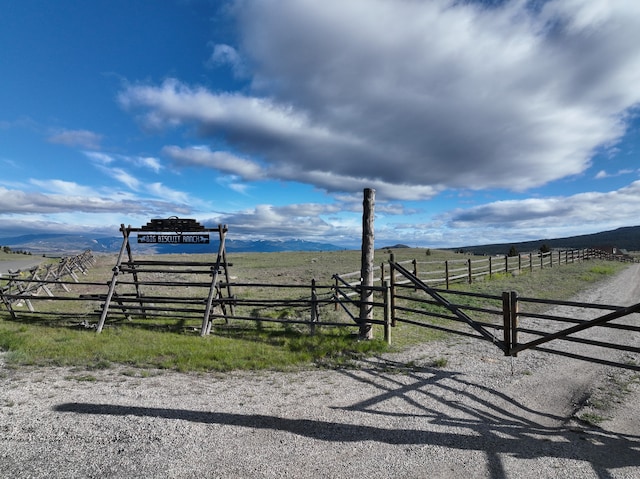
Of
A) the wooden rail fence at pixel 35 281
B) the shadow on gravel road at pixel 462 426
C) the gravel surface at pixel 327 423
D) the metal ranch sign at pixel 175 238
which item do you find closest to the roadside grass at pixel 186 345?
the gravel surface at pixel 327 423

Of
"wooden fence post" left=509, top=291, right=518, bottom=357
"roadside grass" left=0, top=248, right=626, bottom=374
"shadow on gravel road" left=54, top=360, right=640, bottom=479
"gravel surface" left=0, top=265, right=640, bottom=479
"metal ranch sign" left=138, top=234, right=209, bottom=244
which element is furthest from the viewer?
"metal ranch sign" left=138, top=234, right=209, bottom=244

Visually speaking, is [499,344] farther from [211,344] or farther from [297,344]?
[211,344]

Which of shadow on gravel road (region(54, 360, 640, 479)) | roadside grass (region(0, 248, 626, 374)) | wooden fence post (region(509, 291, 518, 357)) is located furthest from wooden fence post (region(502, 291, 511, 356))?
roadside grass (region(0, 248, 626, 374))

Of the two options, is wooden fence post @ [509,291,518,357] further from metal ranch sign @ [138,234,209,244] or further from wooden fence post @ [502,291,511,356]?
metal ranch sign @ [138,234,209,244]

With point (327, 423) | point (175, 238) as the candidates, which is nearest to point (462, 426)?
point (327, 423)

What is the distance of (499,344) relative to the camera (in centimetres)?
725

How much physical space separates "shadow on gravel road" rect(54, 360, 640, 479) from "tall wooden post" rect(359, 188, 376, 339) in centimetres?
323

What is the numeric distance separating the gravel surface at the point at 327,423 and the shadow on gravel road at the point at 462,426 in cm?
2

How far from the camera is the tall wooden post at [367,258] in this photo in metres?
9.48

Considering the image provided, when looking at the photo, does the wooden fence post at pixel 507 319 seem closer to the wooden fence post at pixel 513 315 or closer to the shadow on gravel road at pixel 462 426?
the wooden fence post at pixel 513 315

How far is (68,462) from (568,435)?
637 cm

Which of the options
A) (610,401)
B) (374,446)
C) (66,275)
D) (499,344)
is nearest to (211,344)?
(374,446)

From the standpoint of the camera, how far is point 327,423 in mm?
5035

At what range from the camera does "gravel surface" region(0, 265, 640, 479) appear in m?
4.07
